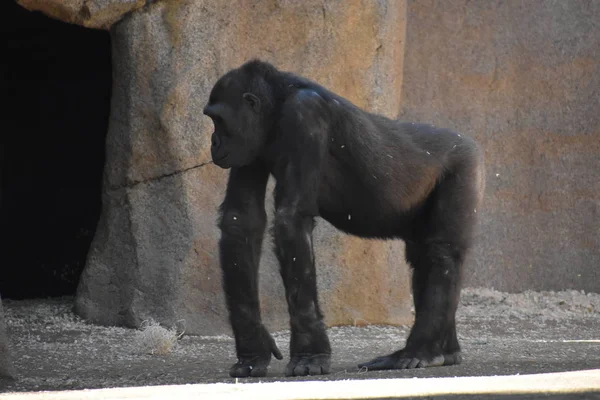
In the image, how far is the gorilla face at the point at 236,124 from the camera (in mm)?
4047

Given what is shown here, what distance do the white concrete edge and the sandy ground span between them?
0.27m

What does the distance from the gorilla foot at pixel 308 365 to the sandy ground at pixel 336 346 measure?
75 mm

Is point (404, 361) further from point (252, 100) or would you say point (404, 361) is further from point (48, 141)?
point (48, 141)

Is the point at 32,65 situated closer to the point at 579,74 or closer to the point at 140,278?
the point at 140,278

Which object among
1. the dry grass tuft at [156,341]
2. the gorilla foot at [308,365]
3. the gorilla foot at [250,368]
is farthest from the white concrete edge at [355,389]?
the dry grass tuft at [156,341]

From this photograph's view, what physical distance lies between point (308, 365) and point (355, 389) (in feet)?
2.46

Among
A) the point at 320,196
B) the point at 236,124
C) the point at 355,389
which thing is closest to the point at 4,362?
the point at 236,124

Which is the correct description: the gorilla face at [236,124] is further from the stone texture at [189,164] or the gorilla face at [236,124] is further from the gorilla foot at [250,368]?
the stone texture at [189,164]

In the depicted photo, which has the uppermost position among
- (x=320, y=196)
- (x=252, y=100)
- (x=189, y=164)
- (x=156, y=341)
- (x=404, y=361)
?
(x=252, y=100)

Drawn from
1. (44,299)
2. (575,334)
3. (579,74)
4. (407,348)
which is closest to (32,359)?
(407,348)

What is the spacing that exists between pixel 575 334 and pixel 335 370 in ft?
7.67

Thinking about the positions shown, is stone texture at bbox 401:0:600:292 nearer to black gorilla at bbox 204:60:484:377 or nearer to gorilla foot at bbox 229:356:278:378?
black gorilla at bbox 204:60:484:377

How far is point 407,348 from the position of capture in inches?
162

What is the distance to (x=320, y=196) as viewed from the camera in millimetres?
4094
